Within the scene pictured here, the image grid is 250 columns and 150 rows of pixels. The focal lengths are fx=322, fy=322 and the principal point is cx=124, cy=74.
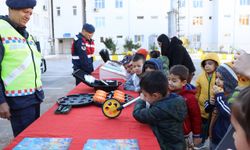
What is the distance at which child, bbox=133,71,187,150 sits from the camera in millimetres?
2141

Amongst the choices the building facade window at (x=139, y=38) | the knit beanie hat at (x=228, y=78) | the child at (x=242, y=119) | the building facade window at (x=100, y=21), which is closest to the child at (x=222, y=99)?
the knit beanie hat at (x=228, y=78)

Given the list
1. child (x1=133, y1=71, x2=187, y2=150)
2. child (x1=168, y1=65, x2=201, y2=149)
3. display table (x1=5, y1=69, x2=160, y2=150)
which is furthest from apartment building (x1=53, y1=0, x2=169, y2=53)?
child (x1=133, y1=71, x2=187, y2=150)

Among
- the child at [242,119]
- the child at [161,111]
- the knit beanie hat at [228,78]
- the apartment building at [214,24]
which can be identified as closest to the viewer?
the child at [242,119]

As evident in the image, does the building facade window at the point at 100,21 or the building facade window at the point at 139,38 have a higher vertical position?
the building facade window at the point at 100,21

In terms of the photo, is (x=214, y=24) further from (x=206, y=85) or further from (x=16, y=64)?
(x=16, y=64)

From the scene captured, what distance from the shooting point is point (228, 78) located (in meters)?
2.51

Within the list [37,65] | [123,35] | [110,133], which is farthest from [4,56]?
[123,35]

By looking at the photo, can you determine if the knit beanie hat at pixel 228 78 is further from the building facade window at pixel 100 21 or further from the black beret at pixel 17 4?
the building facade window at pixel 100 21

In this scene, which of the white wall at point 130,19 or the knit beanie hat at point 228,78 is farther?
the white wall at point 130,19

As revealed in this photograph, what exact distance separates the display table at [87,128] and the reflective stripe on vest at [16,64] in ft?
0.98

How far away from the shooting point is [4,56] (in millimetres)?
2369

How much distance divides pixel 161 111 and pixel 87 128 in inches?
19.6

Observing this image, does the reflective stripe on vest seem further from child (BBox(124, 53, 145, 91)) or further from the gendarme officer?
child (BBox(124, 53, 145, 91))

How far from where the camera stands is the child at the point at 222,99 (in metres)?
2.43
